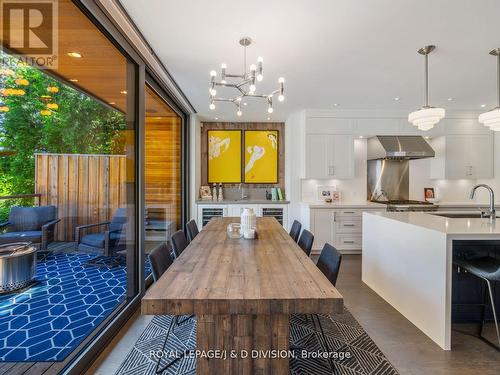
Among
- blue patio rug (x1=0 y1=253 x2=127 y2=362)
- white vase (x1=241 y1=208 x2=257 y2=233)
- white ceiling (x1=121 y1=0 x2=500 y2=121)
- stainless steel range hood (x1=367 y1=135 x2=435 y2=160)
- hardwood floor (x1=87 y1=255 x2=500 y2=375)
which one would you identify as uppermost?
white ceiling (x1=121 y1=0 x2=500 y2=121)

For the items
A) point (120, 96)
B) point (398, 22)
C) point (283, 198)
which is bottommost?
point (283, 198)

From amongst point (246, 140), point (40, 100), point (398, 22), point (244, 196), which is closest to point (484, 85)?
point (398, 22)

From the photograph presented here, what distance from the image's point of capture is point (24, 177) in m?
1.49

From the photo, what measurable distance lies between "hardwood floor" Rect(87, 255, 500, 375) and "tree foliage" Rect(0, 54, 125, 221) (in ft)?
4.55

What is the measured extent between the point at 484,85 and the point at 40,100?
5216 millimetres

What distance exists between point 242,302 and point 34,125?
1642mm

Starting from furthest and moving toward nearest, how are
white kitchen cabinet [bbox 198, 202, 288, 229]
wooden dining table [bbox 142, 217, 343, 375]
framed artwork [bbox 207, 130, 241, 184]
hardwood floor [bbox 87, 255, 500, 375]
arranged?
1. framed artwork [bbox 207, 130, 241, 184]
2. white kitchen cabinet [bbox 198, 202, 288, 229]
3. hardwood floor [bbox 87, 255, 500, 375]
4. wooden dining table [bbox 142, 217, 343, 375]

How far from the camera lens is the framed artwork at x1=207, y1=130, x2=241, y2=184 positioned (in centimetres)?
582

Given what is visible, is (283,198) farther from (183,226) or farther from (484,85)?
(484,85)

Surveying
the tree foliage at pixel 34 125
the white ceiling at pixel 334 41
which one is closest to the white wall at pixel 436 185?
the white ceiling at pixel 334 41

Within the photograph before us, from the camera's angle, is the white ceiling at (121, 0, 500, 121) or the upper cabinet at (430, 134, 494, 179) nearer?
the white ceiling at (121, 0, 500, 121)

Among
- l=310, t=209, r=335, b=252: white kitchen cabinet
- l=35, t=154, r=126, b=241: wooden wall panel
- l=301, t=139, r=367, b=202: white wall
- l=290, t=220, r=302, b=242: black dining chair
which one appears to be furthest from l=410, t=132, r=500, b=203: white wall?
l=35, t=154, r=126, b=241: wooden wall panel

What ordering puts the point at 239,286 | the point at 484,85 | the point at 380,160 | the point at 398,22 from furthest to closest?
the point at 380,160, the point at 484,85, the point at 398,22, the point at 239,286

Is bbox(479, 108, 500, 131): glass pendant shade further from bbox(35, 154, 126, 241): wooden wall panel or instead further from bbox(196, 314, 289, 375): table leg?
bbox(35, 154, 126, 241): wooden wall panel
